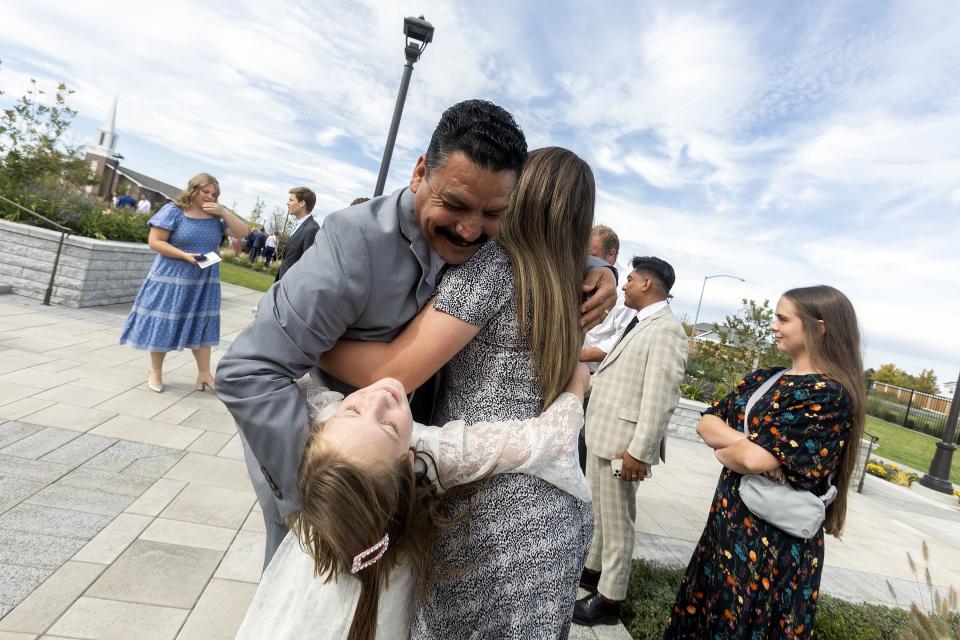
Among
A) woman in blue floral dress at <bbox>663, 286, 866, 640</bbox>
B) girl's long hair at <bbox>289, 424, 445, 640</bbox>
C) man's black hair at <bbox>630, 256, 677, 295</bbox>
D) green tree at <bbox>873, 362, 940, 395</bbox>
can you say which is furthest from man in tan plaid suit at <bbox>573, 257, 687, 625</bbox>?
green tree at <bbox>873, 362, 940, 395</bbox>

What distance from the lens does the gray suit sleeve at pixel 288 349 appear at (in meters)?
1.26

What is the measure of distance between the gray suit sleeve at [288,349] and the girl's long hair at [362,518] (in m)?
0.06

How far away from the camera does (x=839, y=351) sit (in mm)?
2527

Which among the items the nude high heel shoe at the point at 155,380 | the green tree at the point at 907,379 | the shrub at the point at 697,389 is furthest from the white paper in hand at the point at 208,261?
the green tree at the point at 907,379

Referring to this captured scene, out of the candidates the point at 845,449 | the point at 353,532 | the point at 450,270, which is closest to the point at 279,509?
the point at 353,532

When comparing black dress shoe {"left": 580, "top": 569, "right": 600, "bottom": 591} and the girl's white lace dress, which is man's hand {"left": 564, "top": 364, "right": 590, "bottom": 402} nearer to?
the girl's white lace dress

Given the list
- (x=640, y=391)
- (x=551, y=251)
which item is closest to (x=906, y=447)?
(x=640, y=391)

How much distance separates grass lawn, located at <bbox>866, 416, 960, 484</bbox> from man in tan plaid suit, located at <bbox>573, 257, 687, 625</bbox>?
45.9 ft

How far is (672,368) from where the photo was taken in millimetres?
3373

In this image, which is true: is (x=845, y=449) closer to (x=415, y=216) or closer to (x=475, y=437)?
(x=475, y=437)

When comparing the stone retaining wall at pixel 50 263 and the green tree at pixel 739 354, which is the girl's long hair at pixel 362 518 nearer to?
the stone retaining wall at pixel 50 263

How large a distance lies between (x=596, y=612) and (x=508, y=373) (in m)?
2.53

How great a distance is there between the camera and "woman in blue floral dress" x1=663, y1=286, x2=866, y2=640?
2.38 metres

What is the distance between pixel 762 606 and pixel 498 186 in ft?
Result: 7.48
